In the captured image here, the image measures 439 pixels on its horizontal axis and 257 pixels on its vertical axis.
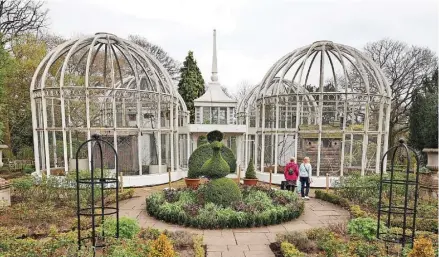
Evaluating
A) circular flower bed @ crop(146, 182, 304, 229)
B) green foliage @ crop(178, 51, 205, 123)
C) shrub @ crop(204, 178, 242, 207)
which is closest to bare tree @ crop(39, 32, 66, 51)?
green foliage @ crop(178, 51, 205, 123)

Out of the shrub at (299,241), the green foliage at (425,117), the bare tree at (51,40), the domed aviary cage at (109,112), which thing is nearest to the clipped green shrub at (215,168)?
the shrub at (299,241)

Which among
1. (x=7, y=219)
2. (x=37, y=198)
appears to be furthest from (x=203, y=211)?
(x=37, y=198)

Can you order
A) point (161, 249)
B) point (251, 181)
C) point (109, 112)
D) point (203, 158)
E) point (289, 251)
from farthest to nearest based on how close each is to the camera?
1. point (109, 112)
2. point (251, 181)
3. point (203, 158)
4. point (289, 251)
5. point (161, 249)

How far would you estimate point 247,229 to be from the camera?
723 cm

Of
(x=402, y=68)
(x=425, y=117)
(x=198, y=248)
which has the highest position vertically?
(x=402, y=68)

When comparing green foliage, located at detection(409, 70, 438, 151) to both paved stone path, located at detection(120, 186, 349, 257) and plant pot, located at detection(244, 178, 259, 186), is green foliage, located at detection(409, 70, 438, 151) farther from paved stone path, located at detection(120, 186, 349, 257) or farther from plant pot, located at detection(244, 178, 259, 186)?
plant pot, located at detection(244, 178, 259, 186)

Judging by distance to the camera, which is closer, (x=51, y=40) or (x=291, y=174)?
(x=291, y=174)

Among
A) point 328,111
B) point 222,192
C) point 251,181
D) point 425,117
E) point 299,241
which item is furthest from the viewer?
point 425,117

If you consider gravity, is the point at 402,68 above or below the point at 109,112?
above

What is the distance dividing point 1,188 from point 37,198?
1025mm

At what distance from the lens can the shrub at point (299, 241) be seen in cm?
579

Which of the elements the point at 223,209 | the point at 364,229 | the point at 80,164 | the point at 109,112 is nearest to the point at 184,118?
the point at 109,112

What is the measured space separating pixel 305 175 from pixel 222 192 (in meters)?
3.79

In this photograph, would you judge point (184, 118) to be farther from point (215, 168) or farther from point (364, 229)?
point (364, 229)
